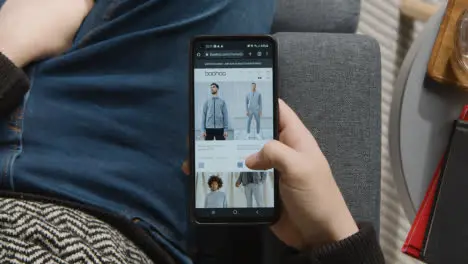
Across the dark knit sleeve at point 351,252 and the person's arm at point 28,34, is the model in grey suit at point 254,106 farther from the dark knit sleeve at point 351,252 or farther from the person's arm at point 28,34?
the person's arm at point 28,34

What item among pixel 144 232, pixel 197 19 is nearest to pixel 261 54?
pixel 197 19

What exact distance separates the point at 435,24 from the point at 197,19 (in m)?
0.36

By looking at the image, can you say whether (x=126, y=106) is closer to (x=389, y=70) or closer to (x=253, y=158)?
(x=253, y=158)

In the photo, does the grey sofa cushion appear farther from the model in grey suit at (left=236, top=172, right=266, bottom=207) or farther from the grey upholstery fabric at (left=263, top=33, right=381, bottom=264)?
the model in grey suit at (left=236, top=172, right=266, bottom=207)

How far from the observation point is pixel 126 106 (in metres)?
0.73

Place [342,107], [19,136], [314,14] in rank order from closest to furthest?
[19,136]
[342,107]
[314,14]

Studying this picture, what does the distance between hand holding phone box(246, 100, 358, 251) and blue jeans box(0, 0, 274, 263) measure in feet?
0.51

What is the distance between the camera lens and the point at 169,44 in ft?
2.36

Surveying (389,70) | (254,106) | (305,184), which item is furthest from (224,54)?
(389,70)

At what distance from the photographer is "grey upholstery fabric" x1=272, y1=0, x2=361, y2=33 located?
0.90 metres

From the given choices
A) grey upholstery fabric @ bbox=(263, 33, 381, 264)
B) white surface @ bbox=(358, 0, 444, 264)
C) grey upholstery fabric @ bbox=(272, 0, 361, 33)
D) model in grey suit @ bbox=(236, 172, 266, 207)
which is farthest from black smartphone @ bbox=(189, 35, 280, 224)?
white surface @ bbox=(358, 0, 444, 264)

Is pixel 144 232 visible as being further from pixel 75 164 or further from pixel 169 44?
pixel 169 44

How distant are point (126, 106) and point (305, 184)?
0.90ft

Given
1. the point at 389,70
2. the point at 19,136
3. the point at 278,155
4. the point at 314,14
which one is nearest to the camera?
the point at 278,155
